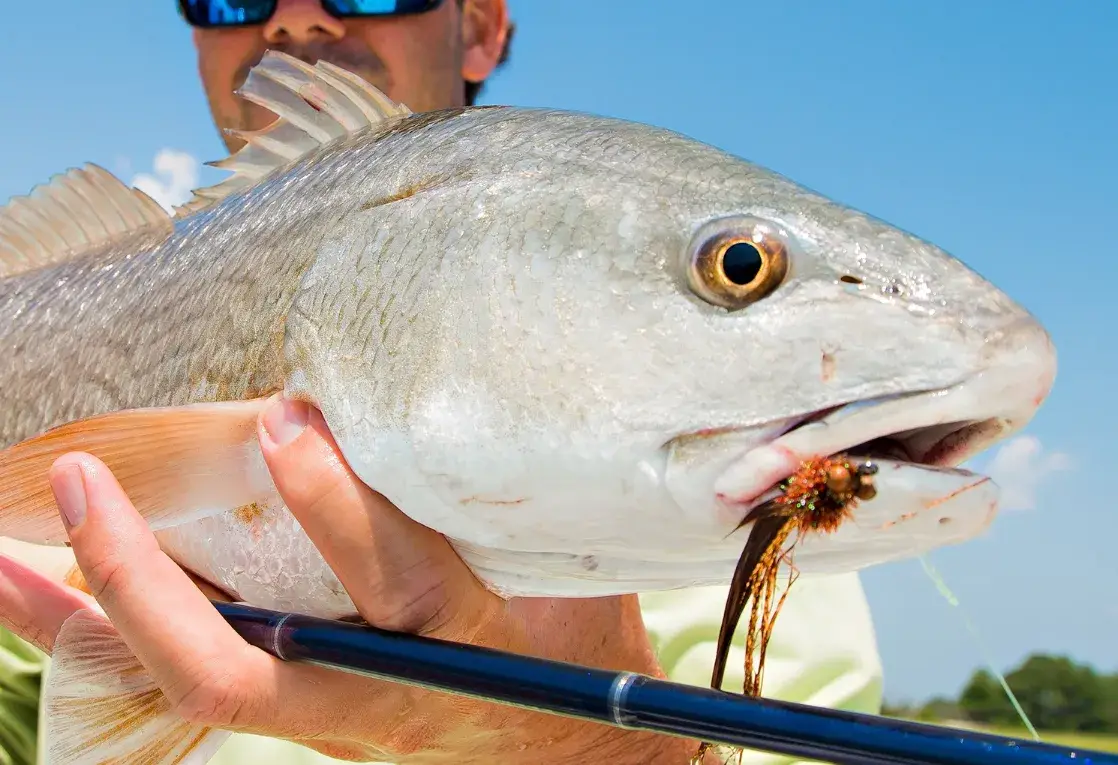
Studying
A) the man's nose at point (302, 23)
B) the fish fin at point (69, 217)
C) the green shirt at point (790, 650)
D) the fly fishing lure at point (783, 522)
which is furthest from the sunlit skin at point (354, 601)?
the man's nose at point (302, 23)

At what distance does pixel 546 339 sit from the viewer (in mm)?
1503

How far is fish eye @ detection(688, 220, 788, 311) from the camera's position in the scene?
1.40m

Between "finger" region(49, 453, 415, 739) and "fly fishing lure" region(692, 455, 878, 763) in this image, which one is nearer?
"fly fishing lure" region(692, 455, 878, 763)

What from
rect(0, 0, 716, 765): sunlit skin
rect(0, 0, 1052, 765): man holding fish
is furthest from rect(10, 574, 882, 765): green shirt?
rect(0, 0, 1052, 765): man holding fish

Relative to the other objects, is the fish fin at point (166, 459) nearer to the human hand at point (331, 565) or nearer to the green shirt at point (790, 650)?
the human hand at point (331, 565)

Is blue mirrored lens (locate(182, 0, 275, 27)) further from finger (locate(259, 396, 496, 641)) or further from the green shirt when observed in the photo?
finger (locate(259, 396, 496, 641))

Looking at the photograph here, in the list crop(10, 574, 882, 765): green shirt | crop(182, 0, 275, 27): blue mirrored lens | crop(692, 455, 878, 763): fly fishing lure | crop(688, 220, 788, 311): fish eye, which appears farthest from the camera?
crop(182, 0, 275, 27): blue mirrored lens

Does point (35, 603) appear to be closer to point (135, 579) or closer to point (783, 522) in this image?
point (135, 579)

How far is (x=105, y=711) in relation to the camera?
190cm

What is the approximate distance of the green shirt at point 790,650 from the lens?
3.14 metres

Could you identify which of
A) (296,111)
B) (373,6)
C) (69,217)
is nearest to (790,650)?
(296,111)

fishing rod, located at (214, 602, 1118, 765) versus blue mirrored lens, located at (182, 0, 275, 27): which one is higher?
blue mirrored lens, located at (182, 0, 275, 27)

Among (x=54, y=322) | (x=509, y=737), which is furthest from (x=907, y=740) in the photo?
(x=54, y=322)

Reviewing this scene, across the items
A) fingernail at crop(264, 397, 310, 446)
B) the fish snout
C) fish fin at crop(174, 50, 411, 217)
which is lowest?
fingernail at crop(264, 397, 310, 446)
